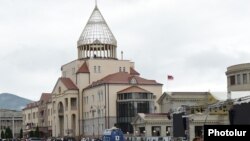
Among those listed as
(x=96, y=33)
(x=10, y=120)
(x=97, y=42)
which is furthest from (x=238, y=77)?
(x=10, y=120)

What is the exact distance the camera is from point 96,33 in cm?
11069

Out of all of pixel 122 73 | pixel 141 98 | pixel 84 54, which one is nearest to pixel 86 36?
pixel 84 54

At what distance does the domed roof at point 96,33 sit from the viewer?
109750mm

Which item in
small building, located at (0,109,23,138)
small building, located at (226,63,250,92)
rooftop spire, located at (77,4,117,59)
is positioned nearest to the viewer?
small building, located at (226,63,250,92)

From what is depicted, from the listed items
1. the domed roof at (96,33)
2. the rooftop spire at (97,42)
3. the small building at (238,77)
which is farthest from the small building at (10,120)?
the small building at (238,77)

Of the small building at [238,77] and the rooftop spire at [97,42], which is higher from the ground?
the rooftop spire at [97,42]

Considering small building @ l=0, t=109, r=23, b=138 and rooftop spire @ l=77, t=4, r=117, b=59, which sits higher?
rooftop spire @ l=77, t=4, r=117, b=59

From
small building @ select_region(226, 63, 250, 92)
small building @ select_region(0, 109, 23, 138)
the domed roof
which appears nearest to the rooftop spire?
the domed roof

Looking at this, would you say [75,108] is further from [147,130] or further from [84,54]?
[147,130]

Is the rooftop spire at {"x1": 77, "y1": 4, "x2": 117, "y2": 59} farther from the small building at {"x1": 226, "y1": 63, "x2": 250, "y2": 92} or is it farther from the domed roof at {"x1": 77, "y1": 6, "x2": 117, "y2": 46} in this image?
the small building at {"x1": 226, "y1": 63, "x2": 250, "y2": 92}

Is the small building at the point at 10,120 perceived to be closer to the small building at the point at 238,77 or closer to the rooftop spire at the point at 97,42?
the rooftop spire at the point at 97,42

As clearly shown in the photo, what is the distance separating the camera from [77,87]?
109 m

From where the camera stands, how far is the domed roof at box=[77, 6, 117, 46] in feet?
360

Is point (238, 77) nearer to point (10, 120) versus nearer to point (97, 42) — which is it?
point (97, 42)
